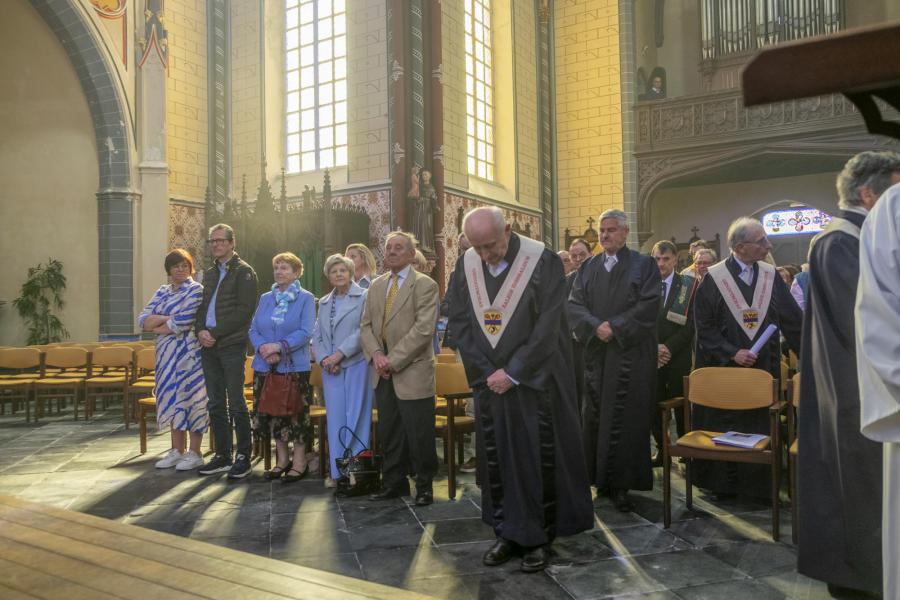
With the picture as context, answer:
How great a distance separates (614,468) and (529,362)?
131 centimetres

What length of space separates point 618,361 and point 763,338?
0.91 meters

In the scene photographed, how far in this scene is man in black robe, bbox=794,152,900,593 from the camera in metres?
2.68

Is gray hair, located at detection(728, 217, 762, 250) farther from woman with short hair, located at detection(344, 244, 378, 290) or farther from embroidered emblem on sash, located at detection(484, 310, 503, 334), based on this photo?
woman with short hair, located at detection(344, 244, 378, 290)

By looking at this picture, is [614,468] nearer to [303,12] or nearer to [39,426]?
[39,426]

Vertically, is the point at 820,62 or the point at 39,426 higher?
the point at 820,62

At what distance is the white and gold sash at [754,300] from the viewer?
454 cm

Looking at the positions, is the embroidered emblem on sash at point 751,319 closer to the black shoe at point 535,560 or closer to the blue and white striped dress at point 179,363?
the black shoe at point 535,560

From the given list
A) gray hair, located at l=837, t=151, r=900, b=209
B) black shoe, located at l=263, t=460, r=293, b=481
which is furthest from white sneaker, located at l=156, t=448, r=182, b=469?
gray hair, located at l=837, t=151, r=900, b=209

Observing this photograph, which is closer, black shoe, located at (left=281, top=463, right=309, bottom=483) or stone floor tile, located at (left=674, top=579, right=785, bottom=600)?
stone floor tile, located at (left=674, top=579, right=785, bottom=600)

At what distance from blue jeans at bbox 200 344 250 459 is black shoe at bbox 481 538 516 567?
7.82ft

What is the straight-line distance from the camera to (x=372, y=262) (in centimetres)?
552

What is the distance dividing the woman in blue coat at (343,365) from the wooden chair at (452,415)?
497mm

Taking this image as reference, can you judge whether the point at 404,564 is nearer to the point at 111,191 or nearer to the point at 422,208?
the point at 422,208

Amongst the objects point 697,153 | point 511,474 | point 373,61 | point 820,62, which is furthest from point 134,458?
point 697,153
